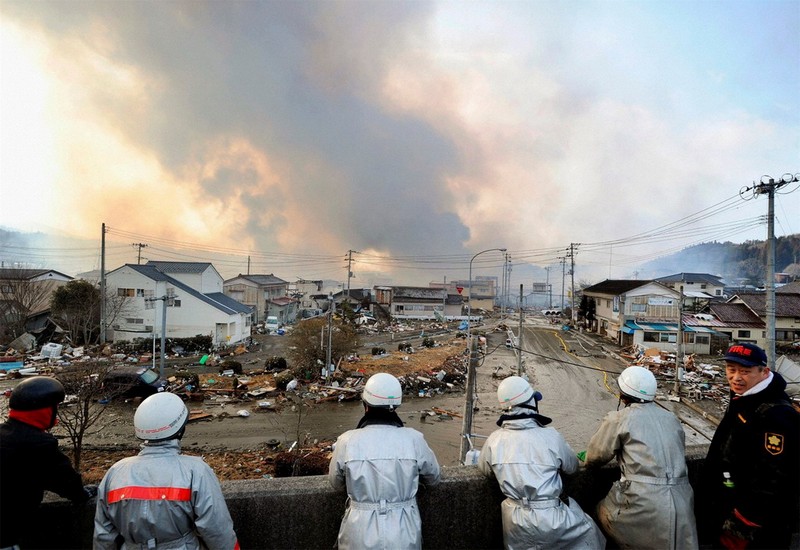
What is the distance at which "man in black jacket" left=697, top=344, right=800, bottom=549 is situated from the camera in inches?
76.2

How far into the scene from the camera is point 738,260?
321 ft

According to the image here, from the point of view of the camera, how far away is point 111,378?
47.5 feet

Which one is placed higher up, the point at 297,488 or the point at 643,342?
the point at 297,488

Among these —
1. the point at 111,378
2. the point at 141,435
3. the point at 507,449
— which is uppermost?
the point at 141,435

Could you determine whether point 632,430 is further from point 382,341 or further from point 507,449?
point 382,341

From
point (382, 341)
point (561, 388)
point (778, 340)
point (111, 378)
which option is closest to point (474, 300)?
point (382, 341)

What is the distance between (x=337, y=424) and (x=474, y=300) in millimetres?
52809

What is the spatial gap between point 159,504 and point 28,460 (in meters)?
0.72

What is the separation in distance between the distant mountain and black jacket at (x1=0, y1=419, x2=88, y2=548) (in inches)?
3273

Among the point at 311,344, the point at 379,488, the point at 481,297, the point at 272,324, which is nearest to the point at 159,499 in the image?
the point at 379,488

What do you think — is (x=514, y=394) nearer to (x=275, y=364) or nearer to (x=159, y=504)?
(x=159, y=504)

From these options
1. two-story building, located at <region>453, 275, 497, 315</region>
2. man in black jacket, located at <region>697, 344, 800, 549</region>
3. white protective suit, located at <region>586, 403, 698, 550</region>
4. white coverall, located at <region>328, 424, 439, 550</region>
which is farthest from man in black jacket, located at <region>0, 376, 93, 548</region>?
two-story building, located at <region>453, 275, 497, 315</region>

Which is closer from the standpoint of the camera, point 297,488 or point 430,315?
point 297,488

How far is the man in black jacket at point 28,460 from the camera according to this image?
1762 mm
